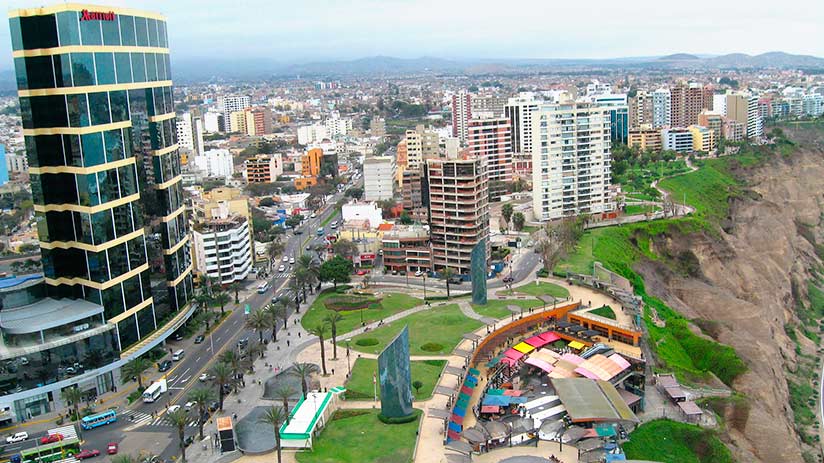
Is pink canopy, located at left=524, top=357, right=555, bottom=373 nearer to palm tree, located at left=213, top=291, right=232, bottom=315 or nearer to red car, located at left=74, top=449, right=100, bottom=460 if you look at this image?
palm tree, located at left=213, top=291, right=232, bottom=315

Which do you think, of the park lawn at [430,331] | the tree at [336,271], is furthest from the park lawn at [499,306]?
the tree at [336,271]

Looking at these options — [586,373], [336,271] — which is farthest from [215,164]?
[586,373]

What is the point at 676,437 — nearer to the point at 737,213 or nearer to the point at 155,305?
the point at 155,305

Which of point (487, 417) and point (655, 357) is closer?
point (487, 417)

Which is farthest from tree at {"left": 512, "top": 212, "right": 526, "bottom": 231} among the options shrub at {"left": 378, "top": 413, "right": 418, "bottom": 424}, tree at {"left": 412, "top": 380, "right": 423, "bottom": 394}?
shrub at {"left": 378, "top": 413, "right": 418, "bottom": 424}

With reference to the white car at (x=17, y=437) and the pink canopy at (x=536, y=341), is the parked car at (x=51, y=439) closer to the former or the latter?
the white car at (x=17, y=437)

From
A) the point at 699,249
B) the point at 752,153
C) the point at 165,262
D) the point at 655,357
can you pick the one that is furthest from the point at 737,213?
the point at 165,262
